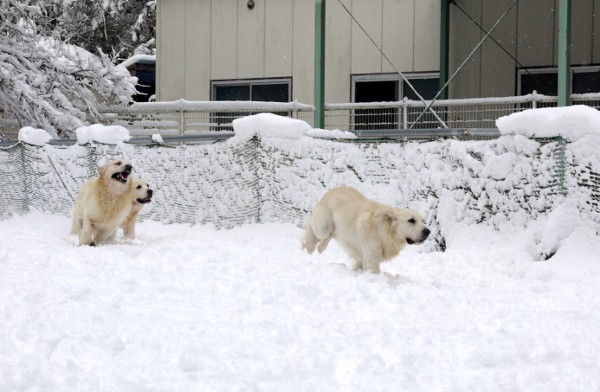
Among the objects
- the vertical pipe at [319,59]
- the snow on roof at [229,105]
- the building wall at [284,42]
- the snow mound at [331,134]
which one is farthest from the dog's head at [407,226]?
the building wall at [284,42]

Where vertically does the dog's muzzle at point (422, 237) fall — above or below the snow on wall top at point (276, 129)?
below

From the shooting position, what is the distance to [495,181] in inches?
324

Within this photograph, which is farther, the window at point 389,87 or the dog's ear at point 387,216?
the window at point 389,87

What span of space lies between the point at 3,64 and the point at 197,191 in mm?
6850

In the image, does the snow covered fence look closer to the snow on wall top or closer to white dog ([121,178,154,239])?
the snow on wall top

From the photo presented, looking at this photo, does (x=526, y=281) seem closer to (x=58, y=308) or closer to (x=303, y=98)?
(x=58, y=308)

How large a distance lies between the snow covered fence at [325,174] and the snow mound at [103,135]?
0.03 m

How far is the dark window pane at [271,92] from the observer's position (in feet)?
57.6

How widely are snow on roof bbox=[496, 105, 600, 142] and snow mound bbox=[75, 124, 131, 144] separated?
19.4 feet

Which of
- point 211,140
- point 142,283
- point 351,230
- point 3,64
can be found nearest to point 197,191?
point 211,140

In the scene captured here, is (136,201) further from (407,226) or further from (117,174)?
(407,226)

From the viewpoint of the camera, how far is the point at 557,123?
772cm

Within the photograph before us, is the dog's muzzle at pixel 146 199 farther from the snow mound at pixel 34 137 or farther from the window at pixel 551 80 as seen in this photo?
the window at pixel 551 80

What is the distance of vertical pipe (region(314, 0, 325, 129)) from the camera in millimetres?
12750
